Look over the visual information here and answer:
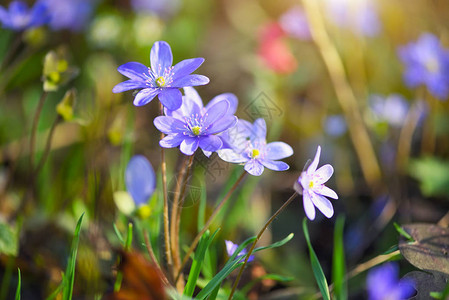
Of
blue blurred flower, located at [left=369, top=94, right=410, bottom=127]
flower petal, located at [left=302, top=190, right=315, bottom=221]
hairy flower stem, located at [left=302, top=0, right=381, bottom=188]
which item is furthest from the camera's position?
blue blurred flower, located at [left=369, top=94, right=410, bottom=127]

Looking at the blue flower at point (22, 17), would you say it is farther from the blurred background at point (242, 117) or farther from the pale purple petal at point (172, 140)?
the pale purple petal at point (172, 140)

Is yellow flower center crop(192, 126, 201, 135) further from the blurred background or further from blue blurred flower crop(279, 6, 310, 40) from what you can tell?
blue blurred flower crop(279, 6, 310, 40)

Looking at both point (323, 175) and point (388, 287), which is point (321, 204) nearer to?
point (323, 175)

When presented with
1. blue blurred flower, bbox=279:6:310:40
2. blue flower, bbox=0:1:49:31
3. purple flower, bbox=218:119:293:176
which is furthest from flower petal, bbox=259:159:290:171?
blue blurred flower, bbox=279:6:310:40

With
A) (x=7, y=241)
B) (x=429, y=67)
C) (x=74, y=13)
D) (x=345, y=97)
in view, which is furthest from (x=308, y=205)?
(x=74, y=13)

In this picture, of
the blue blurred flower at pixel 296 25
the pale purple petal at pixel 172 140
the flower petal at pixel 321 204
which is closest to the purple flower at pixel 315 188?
the flower petal at pixel 321 204

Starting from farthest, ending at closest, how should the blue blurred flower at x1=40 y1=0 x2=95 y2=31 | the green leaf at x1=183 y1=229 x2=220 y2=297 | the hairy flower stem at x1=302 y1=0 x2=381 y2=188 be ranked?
the blue blurred flower at x1=40 y1=0 x2=95 y2=31 → the hairy flower stem at x1=302 y1=0 x2=381 y2=188 → the green leaf at x1=183 y1=229 x2=220 y2=297
